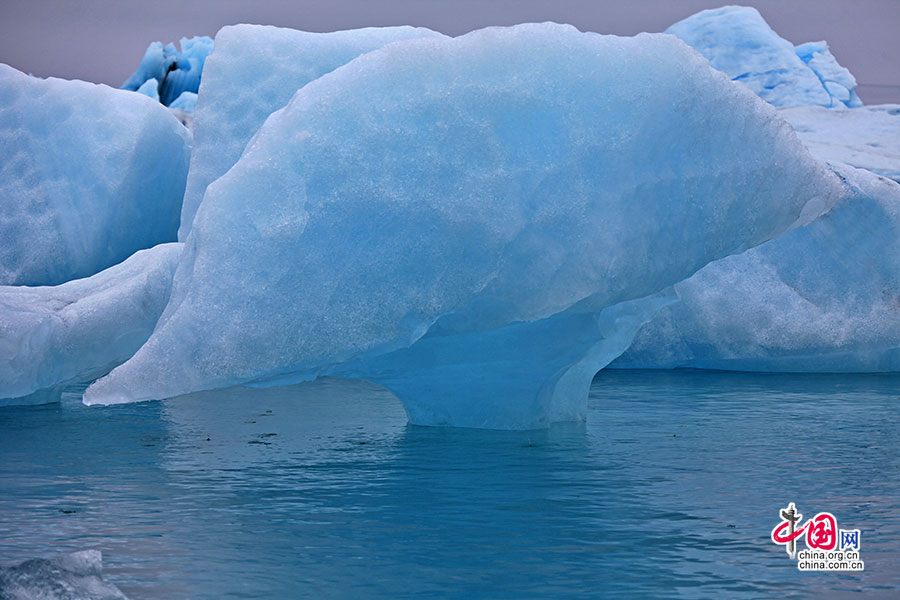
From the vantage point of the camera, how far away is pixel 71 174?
14.4 metres

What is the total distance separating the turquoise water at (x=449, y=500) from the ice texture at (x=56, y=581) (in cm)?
15

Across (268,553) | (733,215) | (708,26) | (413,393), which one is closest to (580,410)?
(413,393)

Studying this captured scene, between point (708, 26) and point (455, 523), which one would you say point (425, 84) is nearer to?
point (455, 523)

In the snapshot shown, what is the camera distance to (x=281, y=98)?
30.7ft

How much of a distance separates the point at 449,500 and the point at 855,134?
14.4 meters

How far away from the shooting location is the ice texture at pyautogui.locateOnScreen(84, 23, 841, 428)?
532 cm

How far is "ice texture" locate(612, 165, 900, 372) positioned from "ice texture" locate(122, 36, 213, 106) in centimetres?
1852

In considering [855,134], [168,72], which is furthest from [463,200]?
[168,72]

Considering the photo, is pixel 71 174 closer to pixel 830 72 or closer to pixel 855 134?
pixel 855 134

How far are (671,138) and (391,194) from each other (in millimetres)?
1457
